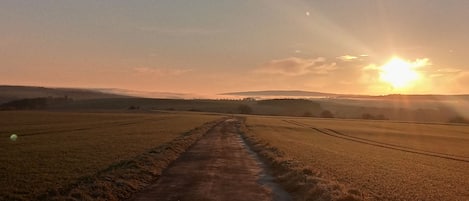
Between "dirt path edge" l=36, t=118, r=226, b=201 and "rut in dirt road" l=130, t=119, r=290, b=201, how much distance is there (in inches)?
24.7

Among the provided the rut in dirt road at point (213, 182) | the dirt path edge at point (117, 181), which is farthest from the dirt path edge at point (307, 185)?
the dirt path edge at point (117, 181)

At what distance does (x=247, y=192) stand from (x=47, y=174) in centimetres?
1073

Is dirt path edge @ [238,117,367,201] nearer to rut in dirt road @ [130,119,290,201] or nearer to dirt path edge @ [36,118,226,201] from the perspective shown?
rut in dirt road @ [130,119,290,201]

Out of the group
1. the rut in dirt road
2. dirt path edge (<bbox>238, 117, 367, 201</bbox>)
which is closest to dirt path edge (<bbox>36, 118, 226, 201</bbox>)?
the rut in dirt road

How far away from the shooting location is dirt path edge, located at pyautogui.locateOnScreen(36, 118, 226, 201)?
1879 centimetres

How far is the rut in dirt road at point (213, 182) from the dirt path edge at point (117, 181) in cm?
63

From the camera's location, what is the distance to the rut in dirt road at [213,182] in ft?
65.5

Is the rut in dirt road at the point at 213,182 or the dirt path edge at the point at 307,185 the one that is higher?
the dirt path edge at the point at 307,185

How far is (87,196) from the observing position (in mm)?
18391

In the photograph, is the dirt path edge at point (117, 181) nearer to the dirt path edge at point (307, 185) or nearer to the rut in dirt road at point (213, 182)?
the rut in dirt road at point (213, 182)

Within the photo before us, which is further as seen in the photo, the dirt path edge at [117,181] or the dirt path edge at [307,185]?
the dirt path edge at [307,185]

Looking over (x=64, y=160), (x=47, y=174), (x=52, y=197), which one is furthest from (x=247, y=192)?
(x=64, y=160)

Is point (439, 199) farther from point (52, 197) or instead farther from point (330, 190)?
point (52, 197)

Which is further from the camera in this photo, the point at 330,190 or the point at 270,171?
the point at 270,171
